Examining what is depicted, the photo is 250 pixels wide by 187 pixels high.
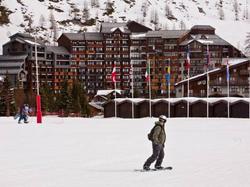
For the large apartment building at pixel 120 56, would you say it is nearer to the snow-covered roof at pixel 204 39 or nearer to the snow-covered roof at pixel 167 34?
the snow-covered roof at pixel 167 34

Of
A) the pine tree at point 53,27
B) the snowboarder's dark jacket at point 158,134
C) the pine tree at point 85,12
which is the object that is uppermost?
the pine tree at point 85,12

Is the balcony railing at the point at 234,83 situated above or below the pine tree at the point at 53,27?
below

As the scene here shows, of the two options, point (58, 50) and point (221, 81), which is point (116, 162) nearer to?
point (221, 81)

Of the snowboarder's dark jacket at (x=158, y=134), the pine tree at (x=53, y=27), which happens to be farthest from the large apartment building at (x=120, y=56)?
the snowboarder's dark jacket at (x=158, y=134)

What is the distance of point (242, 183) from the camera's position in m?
10.7

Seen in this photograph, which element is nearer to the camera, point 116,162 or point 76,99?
point 116,162

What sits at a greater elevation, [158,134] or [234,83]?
[234,83]

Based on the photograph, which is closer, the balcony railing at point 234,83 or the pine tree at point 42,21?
the balcony railing at point 234,83

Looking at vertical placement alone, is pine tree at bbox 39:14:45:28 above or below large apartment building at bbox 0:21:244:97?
above

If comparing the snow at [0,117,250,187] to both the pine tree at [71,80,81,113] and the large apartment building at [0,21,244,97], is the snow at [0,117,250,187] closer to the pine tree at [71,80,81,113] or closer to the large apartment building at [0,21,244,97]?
the pine tree at [71,80,81,113]

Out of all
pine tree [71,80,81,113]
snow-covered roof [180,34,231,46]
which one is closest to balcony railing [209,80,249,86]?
pine tree [71,80,81,113]

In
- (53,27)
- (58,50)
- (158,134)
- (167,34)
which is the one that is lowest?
(158,134)

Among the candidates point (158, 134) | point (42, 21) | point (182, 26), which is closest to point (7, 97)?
point (158, 134)

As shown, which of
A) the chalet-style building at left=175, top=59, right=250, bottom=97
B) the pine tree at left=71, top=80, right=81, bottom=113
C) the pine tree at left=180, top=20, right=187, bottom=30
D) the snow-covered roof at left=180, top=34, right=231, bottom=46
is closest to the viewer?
the pine tree at left=71, top=80, right=81, bottom=113
